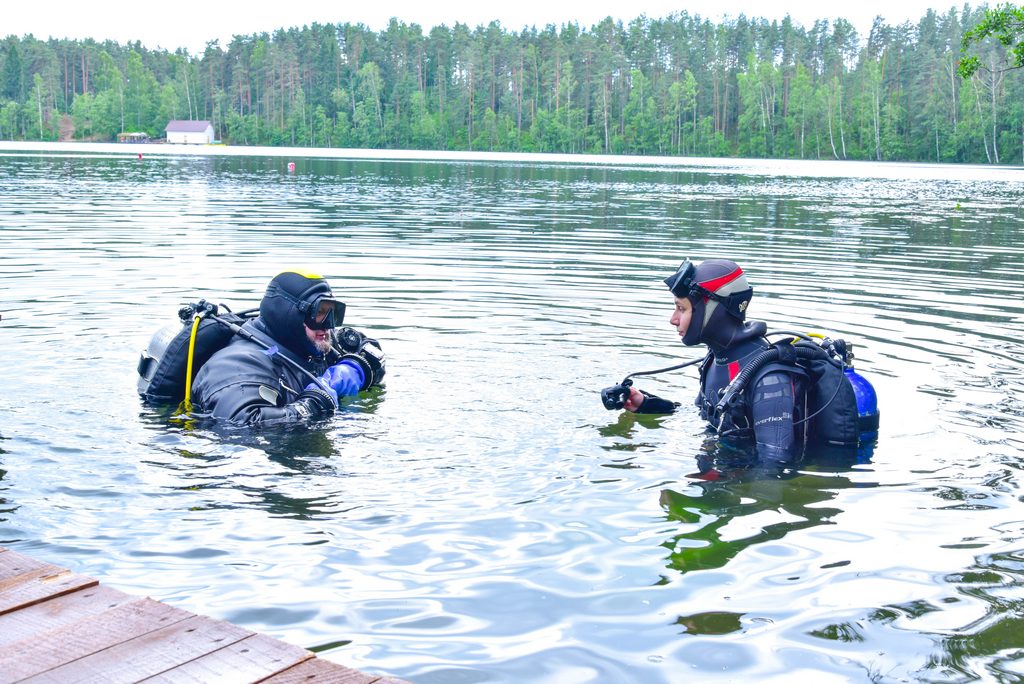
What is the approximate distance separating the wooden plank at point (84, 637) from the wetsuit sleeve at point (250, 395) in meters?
2.76

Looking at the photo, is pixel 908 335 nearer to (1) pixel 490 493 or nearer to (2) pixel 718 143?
(1) pixel 490 493

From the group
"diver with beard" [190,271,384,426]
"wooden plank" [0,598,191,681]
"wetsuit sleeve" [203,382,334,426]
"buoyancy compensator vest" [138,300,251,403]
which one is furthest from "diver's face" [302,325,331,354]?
"wooden plank" [0,598,191,681]

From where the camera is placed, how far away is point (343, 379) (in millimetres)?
7293

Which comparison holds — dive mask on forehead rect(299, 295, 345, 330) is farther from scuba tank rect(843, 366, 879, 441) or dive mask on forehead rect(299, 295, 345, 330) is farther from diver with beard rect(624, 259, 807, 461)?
scuba tank rect(843, 366, 879, 441)

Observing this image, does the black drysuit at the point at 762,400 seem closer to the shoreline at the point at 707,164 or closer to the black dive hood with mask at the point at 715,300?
the black dive hood with mask at the point at 715,300

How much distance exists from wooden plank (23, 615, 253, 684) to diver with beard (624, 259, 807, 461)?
341 cm

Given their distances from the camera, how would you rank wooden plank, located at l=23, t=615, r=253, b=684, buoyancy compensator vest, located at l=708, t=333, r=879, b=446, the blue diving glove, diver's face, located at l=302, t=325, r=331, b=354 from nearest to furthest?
wooden plank, located at l=23, t=615, r=253, b=684, buoyancy compensator vest, located at l=708, t=333, r=879, b=446, diver's face, located at l=302, t=325, r=331, b=354, the blue diving glove

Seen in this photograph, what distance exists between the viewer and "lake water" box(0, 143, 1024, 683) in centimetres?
398

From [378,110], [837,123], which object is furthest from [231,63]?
[837,123]

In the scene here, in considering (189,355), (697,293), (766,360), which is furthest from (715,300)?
(189,355)

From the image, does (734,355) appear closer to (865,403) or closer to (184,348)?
(865,403)

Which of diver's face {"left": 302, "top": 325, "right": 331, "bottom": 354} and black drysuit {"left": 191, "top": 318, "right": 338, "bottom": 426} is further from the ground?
diver's face {"left": 302, "top": 325, "right": 331, "bottom": 354}

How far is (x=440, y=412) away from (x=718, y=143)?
11387 centimetres

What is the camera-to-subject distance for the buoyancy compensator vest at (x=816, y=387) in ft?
19.6
